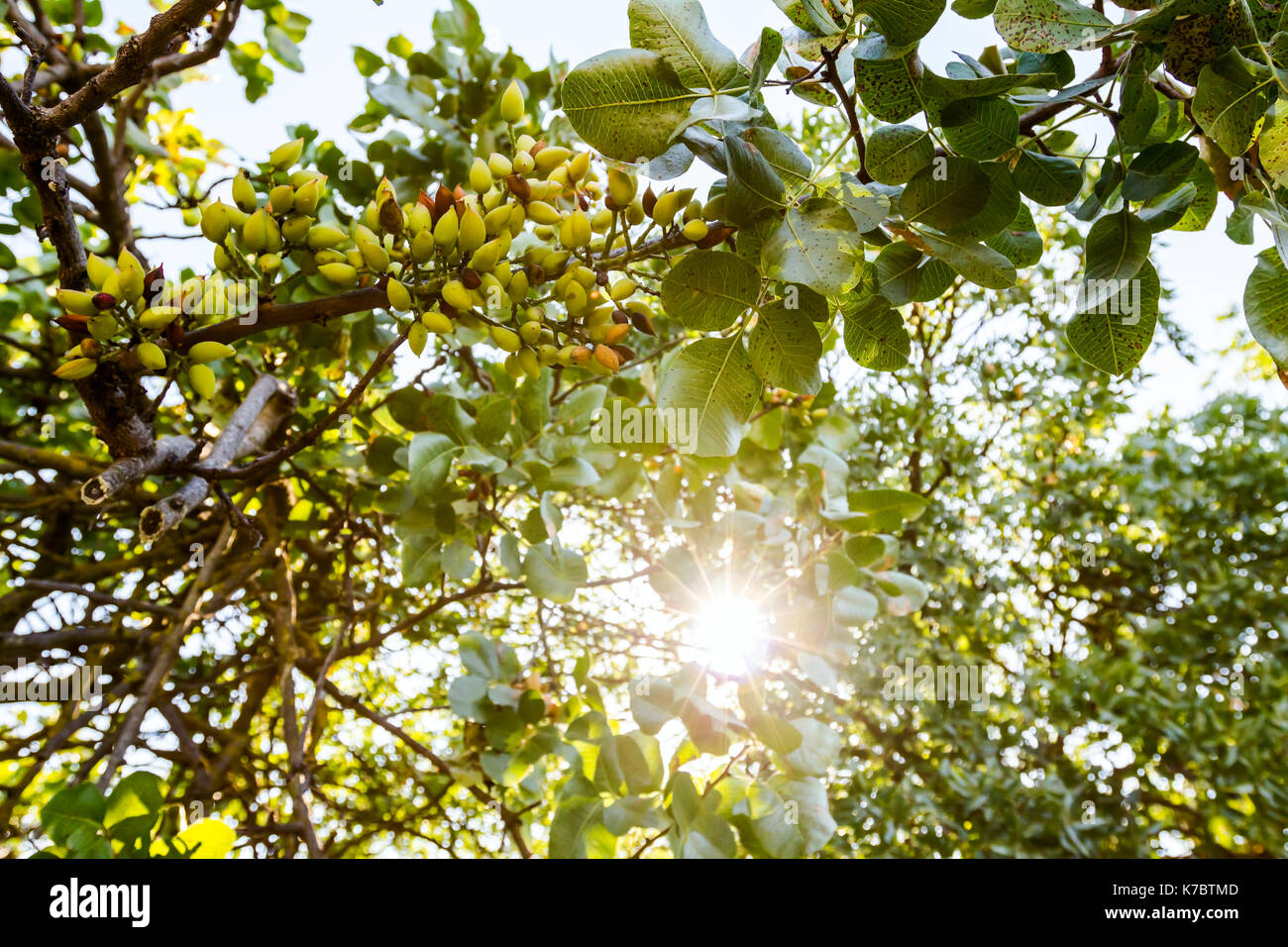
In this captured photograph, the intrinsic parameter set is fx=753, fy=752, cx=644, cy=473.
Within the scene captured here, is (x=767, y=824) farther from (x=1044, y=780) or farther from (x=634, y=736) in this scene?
(x=1044, y=780)

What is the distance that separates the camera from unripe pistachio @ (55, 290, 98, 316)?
0.68m

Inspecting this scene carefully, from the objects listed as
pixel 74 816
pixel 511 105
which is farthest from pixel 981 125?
pixel 74 816

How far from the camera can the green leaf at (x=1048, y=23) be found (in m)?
0.63

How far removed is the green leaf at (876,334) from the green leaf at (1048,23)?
0.25 m

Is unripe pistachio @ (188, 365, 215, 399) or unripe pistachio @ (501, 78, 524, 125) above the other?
unripe pistachio @ (501, 78, 524, 125)

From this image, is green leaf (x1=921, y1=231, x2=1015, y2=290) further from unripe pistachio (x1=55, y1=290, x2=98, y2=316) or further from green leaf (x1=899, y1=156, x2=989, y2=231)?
unripe pistachio (x1=55, y1=290, x2=98, y2=316)

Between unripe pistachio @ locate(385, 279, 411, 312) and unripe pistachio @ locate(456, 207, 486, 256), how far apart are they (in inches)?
2.7

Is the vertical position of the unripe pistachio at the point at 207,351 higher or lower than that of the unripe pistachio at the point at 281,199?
lower

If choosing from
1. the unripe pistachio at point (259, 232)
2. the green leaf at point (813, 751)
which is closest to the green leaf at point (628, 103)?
the unripe pistachio at point (259, 232)

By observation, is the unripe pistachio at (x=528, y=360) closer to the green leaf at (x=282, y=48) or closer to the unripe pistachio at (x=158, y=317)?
the unripe pistachio at (x=158, y=317)

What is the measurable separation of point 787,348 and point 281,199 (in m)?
0.53

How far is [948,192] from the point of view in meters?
0.69

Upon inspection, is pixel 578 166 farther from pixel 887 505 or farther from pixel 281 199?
pixel 887 505

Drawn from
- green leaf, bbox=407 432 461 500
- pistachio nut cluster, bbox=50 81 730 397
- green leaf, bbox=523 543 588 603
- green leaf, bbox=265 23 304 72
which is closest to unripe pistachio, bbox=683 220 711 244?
pistachio nut cluster, bbox=50 81 730 397
